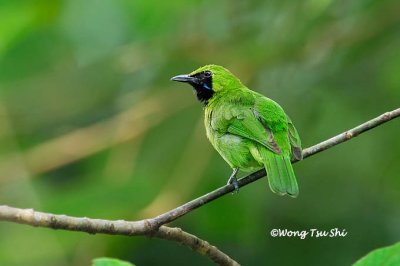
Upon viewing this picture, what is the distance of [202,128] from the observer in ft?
15.3

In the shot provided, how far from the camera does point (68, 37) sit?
4.45 metres

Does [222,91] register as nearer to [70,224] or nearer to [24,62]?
[24,62]

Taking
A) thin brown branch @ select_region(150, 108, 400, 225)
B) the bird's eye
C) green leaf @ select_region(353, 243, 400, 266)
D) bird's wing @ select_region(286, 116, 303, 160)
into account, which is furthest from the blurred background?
green leaf @ select_region(353, 243, 400, 266)

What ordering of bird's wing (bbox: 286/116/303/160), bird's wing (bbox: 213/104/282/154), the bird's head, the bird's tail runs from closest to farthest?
the bird's tail → bird's wing (bbox: 286/116/303/160) → bird's wing (bbox: 213/104/282/154) → the bird's head

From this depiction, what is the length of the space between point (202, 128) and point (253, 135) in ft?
4.69

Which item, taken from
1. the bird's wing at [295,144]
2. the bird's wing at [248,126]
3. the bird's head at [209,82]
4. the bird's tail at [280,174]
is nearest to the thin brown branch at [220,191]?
the bird's tail at [280,174]

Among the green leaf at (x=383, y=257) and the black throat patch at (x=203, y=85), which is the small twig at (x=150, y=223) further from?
the black throat patch at (x=203, y=85)

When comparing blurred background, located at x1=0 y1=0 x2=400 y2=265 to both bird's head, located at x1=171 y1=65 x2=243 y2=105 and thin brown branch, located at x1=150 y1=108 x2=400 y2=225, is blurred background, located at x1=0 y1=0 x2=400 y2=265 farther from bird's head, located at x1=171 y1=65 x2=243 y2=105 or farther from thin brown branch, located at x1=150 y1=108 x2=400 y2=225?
thin brown branch, located at x1=150 y1=108 x2=400 y2=225

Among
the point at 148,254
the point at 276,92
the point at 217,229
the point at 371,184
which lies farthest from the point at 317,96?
the point at 148,254

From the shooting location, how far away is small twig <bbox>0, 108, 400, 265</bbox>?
71.7 inches

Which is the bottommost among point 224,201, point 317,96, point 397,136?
point 224,201

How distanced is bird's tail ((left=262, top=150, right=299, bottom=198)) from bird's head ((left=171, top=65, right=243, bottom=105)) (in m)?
0.66

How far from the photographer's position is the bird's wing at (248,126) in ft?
10.5

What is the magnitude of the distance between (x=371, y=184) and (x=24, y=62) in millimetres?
2014
